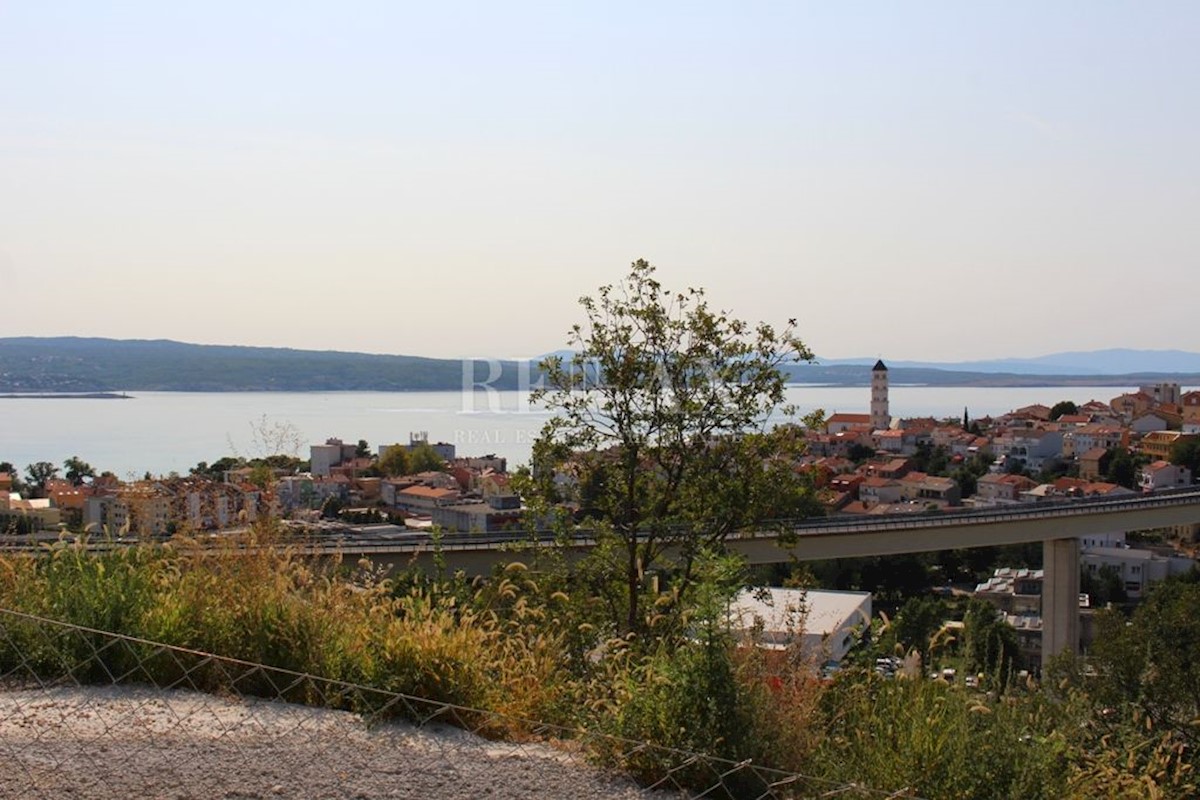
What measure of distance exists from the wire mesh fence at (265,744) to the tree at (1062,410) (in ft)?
289

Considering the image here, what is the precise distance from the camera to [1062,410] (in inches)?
3391

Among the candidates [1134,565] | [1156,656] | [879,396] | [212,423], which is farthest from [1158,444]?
[212,423]

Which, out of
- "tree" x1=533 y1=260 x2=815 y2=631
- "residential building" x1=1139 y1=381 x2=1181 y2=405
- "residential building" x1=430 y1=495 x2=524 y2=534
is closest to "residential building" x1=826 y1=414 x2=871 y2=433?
"residential building" x1=1139 y1=381 x2=1181 y2=405

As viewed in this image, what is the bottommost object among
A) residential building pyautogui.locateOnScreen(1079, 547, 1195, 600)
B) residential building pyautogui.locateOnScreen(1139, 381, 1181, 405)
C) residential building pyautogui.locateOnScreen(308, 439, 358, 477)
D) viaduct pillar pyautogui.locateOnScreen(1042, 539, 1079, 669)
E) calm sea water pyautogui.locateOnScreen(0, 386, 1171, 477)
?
residential building pyautogui.locateOnScreen(1079, 547, 1195, 600)

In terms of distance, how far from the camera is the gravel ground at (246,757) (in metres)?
2.91

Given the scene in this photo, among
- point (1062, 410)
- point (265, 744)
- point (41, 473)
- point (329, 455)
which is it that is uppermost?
point (265, 744)

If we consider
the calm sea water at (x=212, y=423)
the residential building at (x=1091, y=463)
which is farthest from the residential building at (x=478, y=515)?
the residential building at (x=1091, y=463)

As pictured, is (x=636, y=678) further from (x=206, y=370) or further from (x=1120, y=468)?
(x=206, y=370)

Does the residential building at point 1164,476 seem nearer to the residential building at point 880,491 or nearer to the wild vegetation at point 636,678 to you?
the residential building at point 880,491

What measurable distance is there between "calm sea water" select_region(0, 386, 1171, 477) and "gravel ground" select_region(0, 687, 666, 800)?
99.7ft

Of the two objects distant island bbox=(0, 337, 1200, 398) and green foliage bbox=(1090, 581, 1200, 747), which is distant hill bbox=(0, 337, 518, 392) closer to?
distant island bbox=(0, 337, 1200, 398)

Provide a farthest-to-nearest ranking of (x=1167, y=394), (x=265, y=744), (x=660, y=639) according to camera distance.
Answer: (x=1167, y=394) < (x=660, y=639) < (x=265, y=744)

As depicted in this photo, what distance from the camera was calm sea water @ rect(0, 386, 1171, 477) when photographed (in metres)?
54.3

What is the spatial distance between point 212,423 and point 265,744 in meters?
79.0
